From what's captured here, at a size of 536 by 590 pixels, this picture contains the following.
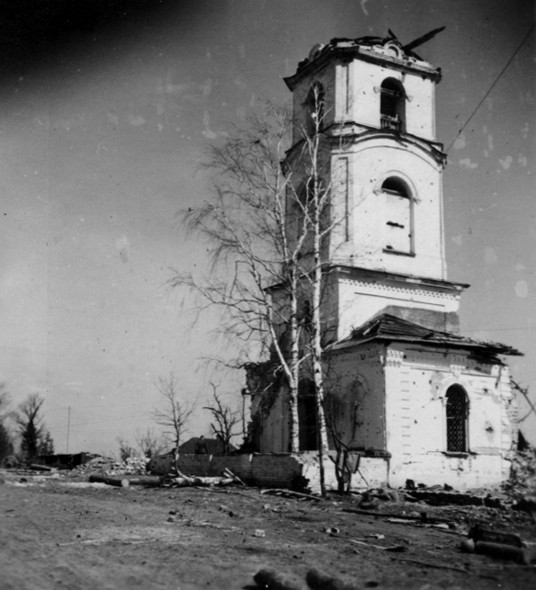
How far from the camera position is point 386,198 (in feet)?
83.5

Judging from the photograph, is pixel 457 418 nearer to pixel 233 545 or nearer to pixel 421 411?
pixel 421 411

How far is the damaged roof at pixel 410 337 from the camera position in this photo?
21344mm

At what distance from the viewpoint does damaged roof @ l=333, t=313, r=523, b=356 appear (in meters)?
21.3

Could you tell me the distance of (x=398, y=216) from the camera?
2569 centimetres

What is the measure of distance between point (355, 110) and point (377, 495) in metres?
14.7

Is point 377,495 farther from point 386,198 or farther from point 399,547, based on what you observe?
point 386,198

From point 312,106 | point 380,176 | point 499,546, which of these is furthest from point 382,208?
point 499,546

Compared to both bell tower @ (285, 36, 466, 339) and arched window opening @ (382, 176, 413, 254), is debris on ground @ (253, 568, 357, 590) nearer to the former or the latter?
bell tower @ (285, 36, 466, 339)

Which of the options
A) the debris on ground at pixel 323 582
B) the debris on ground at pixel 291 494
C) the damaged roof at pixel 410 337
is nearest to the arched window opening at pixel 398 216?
the damaged roof at pixel 410 337

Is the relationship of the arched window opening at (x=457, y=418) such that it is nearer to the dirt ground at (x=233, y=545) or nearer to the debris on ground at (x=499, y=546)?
the dirt ground at (x=233, y=545)

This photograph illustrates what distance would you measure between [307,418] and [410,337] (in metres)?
5.10

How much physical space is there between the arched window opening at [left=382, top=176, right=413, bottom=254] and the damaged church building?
0.14ft

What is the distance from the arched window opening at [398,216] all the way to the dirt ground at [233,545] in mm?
12450

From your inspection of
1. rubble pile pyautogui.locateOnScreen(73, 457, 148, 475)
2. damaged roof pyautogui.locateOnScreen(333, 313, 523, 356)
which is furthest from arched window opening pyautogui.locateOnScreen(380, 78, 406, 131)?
rubble pile pyautogui.locateOnScreen(73, 457, 148, 475)
